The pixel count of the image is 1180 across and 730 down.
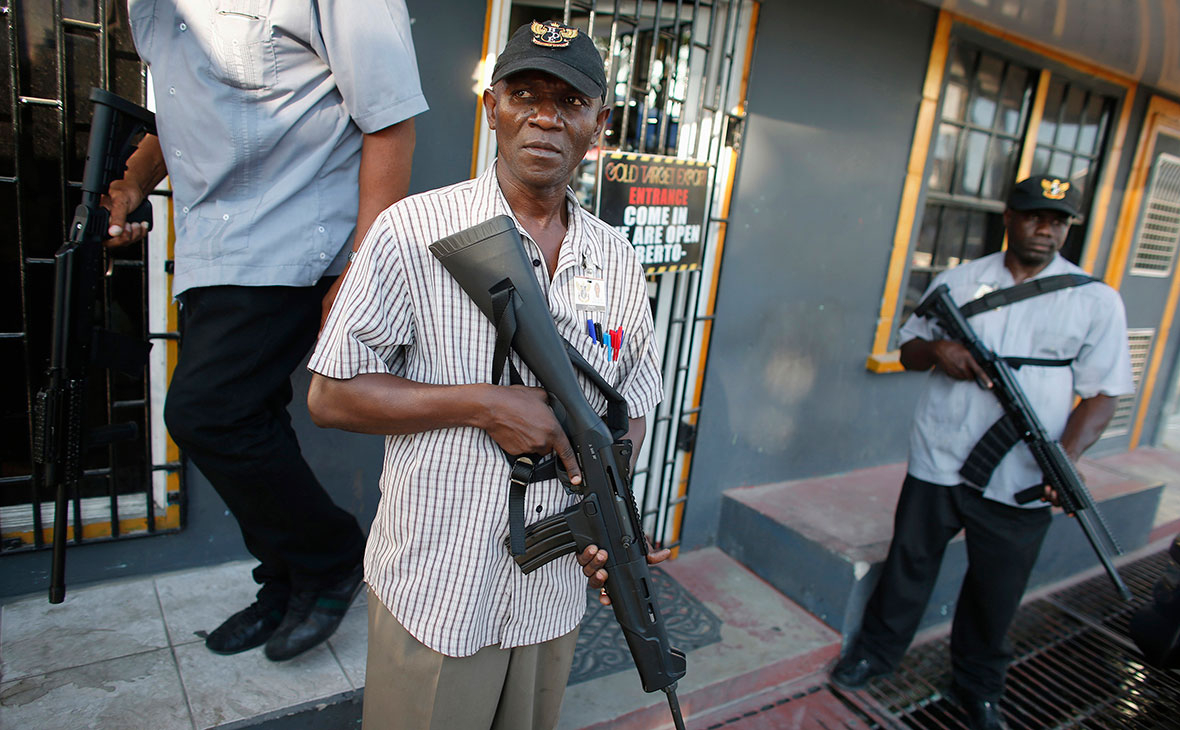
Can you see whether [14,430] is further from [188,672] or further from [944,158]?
[944,158]

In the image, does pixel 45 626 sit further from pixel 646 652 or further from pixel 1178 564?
pixel 1178 564

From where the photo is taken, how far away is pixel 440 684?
143 centimetres

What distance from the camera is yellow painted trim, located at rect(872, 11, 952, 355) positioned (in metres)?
4.03

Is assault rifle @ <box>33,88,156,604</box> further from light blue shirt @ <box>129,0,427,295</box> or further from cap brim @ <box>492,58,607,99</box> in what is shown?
cap brim @ <box>492,58,607,99</box>

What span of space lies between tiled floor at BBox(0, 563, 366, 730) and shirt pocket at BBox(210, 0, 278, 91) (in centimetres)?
163

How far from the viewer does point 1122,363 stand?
8.95 feet

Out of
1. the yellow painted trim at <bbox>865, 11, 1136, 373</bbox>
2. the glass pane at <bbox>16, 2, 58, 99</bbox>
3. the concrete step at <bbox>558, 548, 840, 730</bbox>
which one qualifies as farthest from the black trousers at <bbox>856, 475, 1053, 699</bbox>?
the glass pane at <bbox>16, 2, 58, 99</bbox>

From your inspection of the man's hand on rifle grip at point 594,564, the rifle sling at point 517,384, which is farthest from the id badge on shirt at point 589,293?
the man's hand on rifle grip at point 594,564

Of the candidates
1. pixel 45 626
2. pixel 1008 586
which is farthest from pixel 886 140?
pixel 45 626

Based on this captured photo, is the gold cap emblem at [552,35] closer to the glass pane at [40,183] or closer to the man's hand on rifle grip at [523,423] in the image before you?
the man's hand on rifle grip at [523,423]

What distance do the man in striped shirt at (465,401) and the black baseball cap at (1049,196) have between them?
2005mm

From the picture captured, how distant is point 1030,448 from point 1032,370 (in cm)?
31

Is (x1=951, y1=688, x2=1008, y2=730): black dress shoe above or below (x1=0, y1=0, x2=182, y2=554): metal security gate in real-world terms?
below

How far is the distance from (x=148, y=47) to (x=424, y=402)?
132 cm
